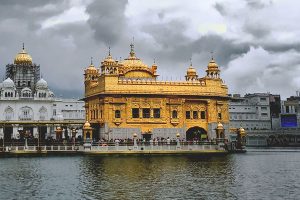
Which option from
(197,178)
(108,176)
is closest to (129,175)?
(108,176)

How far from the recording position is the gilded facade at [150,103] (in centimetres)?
6475

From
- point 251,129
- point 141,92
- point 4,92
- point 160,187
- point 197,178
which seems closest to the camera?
point 160,187

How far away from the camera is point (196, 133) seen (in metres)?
69.6

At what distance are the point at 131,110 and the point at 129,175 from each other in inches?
1296

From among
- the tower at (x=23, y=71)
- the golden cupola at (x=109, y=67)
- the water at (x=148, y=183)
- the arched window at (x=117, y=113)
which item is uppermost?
the tower at (x=23, y=71)

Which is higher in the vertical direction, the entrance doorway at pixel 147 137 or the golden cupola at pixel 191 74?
the golden cupola at pixel 191 74

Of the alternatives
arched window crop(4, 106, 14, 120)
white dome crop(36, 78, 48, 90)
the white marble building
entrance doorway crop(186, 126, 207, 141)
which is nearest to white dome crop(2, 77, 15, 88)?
the white marble building

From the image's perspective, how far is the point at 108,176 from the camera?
32281mm

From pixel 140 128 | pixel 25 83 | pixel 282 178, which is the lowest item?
pixel 282 178

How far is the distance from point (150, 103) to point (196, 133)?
827 cm

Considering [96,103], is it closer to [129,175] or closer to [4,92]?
[129,175]

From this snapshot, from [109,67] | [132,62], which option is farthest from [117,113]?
[132,62]

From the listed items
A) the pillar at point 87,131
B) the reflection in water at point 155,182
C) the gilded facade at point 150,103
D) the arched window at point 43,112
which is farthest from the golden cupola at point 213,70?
the arched window at point 43,112

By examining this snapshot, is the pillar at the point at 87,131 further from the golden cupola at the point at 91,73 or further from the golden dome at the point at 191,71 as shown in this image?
the golden dome at the point at 191,71
